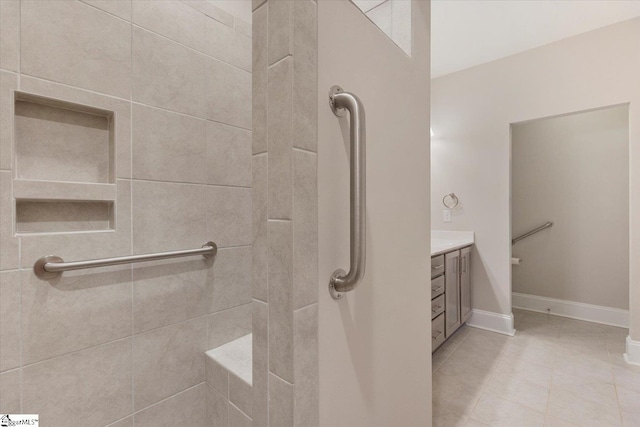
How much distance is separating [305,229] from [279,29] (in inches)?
19.1

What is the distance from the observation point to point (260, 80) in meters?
0.74

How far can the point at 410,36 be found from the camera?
119cm

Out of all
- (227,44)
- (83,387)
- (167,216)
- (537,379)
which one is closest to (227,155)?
(167,216)

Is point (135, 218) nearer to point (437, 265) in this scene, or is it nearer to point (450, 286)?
point (437, 265)

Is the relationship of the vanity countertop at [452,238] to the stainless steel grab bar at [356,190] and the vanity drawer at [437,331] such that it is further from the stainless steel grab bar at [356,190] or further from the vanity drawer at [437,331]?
the stainless steel grab bar at [356,190]

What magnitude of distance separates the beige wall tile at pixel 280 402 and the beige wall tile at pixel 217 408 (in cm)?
65

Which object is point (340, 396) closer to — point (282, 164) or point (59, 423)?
point (282, 164)

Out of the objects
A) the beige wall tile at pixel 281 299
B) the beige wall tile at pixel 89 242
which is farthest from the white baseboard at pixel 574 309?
the beige wall tile at pixel 89 242

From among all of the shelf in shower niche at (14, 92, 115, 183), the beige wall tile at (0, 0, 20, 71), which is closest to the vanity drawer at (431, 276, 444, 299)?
the shelf in shower niche at (14, 92, 115, 183)

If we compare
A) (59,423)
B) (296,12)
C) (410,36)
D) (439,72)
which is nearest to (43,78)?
(296,12)

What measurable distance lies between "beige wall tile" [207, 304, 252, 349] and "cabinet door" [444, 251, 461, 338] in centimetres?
165

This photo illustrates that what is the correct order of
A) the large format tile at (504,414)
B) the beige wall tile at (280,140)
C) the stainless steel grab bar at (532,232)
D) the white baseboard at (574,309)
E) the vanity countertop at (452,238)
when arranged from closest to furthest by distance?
the beige wall tile at (280,140) < the large format tile at (504,414) < the vanity countertop at (452,238) < the white baseboard at (574,309) < the stainless steel grab bar at (532,232)

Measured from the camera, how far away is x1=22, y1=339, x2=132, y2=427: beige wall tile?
97 cm

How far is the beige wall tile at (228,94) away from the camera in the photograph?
1412 mm
